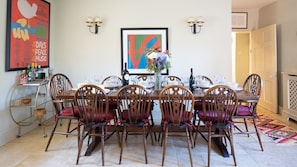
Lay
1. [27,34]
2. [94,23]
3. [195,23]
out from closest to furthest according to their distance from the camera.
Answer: [27,34]
[195,23]
[94,23]

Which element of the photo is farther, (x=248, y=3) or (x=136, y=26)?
(x=248, y=3)

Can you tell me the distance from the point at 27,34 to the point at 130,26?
6.29 ft

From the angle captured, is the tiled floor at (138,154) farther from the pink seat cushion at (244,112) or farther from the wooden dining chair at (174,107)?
the pink seat cushion at (244,112)

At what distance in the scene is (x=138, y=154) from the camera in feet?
10.2

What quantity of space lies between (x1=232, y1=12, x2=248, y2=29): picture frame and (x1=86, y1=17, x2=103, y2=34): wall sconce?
12.1 feet

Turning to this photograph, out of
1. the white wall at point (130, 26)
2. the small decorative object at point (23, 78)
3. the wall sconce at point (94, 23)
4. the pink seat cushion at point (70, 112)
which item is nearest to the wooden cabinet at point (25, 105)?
the small decorative object at point (23, 78)

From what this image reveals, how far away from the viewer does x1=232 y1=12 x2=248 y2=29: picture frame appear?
20.9 ft

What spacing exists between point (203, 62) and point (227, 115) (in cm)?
214

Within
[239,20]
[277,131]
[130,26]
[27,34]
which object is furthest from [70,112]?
[239,20]

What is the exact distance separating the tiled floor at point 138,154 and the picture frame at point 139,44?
171cm

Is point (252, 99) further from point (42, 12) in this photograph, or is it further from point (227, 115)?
point (42, 12)

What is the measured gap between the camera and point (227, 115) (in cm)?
286

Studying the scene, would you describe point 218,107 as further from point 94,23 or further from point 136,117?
point 94,23

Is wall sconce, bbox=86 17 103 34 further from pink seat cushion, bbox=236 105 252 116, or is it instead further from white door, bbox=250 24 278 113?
white door, bbox=250 24 278 113
